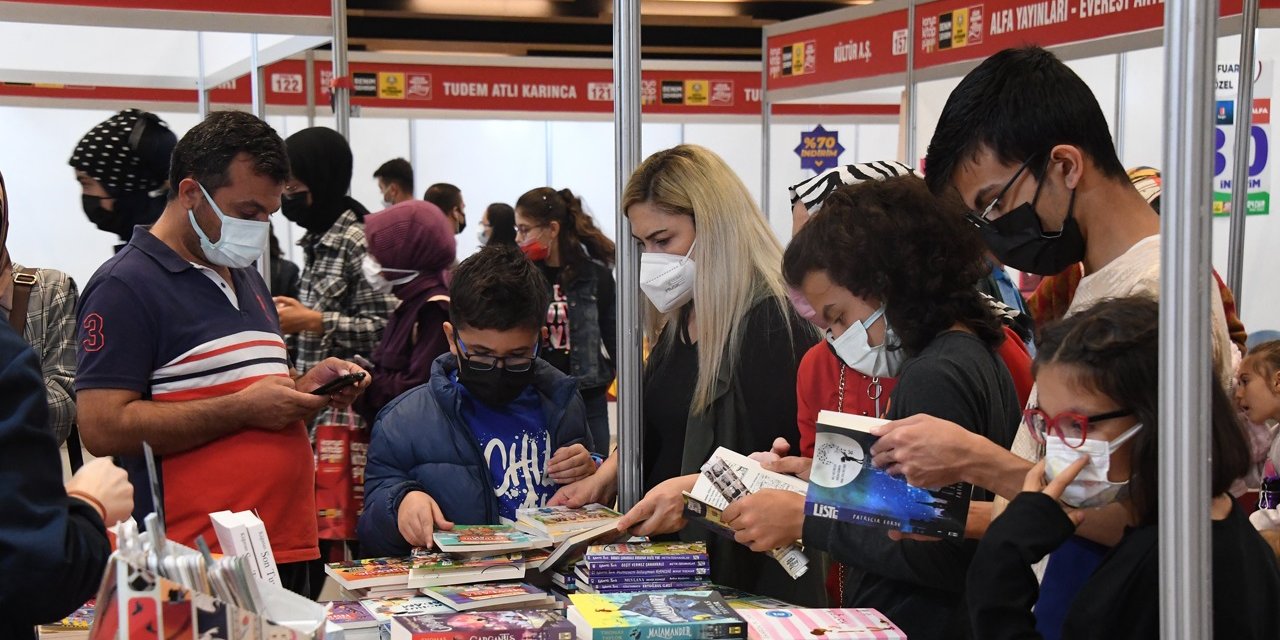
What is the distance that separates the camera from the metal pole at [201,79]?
5621 mm

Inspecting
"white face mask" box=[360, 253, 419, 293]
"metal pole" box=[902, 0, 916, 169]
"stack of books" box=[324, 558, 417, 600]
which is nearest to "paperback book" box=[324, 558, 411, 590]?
"stack of books" box=[324, 558, 417, 600]

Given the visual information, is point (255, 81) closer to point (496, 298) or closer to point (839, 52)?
point (839, 52)

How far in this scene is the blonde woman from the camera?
90.4 inches

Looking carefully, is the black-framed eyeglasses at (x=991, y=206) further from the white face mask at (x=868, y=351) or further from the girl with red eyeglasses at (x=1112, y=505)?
the girl with red eyeglasses at (x=1112, y=505)

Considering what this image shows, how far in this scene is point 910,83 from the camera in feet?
20.3

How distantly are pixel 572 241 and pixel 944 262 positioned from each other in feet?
12.5

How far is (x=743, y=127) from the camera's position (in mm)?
11906

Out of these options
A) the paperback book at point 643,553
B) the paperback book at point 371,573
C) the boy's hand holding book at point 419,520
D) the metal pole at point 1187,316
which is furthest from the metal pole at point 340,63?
the metal pole at point 1187,316

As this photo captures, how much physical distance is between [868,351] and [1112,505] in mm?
489

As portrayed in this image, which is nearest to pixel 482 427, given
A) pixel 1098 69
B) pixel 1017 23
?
pixel 1017 23

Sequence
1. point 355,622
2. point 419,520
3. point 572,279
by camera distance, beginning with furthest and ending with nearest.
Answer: point 572,279, point 419,520, point 355,622

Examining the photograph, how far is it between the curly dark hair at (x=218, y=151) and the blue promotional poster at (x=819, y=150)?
758 centimetres

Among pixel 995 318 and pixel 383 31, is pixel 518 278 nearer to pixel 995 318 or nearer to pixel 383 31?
pixel 995 318

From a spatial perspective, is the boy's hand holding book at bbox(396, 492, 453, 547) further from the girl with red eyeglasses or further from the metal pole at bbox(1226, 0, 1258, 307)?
the metal pole at bbox(1226, 0, 1258, 307)
